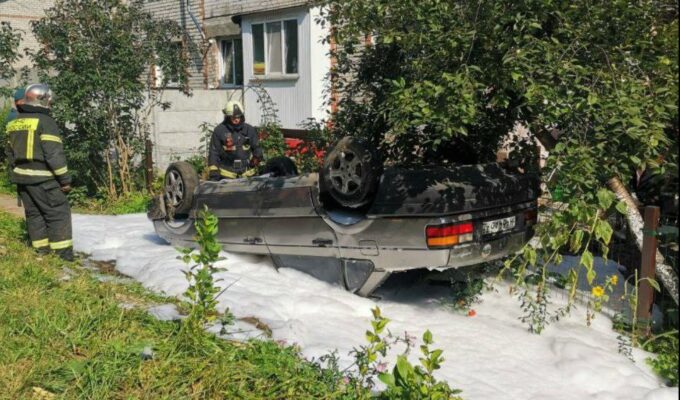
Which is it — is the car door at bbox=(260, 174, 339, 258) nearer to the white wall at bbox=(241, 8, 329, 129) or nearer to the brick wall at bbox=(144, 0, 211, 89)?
the white wall at bbox=(241, 8, 329, 129)

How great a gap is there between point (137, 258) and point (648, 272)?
4742 millimetres

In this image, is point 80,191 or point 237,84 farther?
point 237,84

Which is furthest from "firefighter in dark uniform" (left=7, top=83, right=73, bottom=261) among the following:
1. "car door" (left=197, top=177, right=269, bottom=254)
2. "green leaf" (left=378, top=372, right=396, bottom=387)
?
"green leaf" (left=378, top=372, right=396, bottom=387)

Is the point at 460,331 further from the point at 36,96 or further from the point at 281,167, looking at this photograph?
the point at 36,96

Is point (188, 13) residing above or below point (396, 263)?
above

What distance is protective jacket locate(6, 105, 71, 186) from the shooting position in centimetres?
668

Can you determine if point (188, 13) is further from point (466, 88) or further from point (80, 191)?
point (466, 88)

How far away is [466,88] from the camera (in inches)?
181

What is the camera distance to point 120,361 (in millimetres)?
3941

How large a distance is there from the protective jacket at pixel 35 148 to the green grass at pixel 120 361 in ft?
6.85

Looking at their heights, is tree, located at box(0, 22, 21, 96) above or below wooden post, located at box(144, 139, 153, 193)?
above

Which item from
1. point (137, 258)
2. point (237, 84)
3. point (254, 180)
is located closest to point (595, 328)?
point (254, 180)

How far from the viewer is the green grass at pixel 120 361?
3.78 meters

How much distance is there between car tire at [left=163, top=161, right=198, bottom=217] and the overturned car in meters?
0.64
